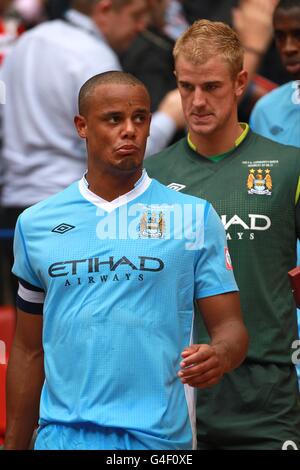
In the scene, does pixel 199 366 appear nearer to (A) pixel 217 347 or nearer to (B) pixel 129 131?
(A) pixel 217 347

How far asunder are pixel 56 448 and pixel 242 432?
108 centimetres

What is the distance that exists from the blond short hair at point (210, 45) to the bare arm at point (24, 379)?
1451 millimetres

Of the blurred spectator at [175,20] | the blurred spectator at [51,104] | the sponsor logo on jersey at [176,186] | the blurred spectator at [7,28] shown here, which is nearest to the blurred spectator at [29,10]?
the blurred spectator at [7,28]

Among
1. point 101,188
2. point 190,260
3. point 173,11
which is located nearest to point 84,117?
point 101,188

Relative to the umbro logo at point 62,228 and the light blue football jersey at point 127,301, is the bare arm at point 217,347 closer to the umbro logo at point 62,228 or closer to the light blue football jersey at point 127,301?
the light blue football jersey at point 127,301

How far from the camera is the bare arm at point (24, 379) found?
4.85 metres

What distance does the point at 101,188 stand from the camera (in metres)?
4.79

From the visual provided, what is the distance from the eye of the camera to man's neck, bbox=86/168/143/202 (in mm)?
4758

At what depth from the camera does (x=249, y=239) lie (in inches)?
210

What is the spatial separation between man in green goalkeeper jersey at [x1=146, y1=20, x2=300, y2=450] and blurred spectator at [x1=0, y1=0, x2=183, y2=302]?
6.78 feet

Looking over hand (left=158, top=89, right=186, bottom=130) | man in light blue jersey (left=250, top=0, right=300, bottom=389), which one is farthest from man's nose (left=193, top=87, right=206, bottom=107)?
hand (left=158, top=89, right=186, bottom=130)

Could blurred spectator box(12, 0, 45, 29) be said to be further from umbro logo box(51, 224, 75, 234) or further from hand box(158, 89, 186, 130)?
umbro logo box(51, 224, 75, 234)

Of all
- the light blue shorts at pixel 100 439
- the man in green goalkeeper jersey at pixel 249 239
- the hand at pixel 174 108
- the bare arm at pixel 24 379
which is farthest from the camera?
the hand at pixel 174 108

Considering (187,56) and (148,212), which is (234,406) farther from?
(187,56)
